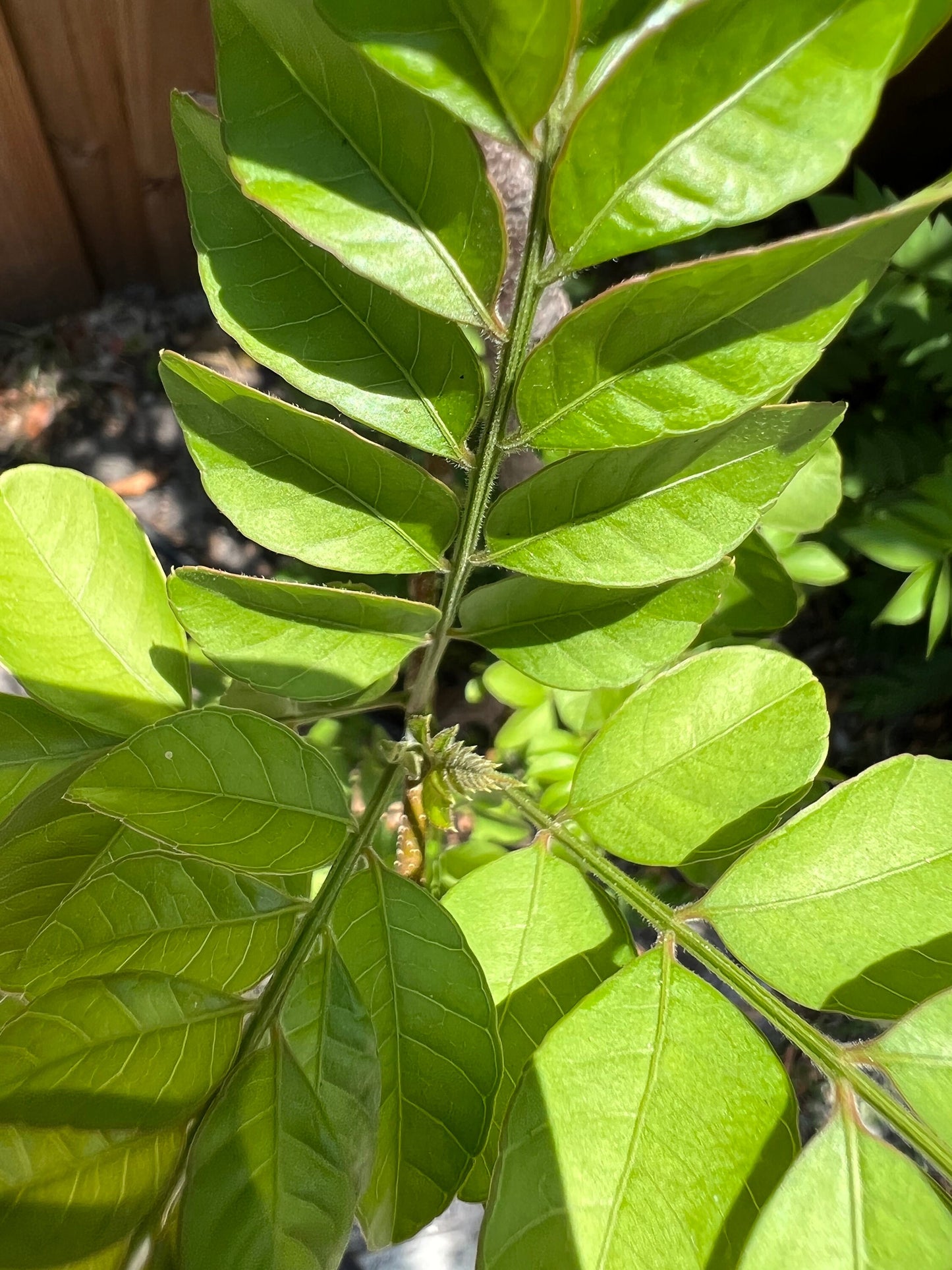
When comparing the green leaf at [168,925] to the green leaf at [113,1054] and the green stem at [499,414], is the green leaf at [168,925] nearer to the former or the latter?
the green leaf at [113,1054]

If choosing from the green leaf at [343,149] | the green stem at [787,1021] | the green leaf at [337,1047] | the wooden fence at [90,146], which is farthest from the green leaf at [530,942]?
the wooden fence at [90,146]

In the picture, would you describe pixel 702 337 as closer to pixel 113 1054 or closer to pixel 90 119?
pixel 113 1054

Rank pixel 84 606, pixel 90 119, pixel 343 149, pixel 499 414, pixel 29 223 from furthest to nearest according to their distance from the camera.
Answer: pixel 29 223 → pixel 90 119 → pixel 84 606 → pixel 499 414 → pixel 343 149

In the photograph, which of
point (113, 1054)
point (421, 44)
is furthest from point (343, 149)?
point (113, 1054)

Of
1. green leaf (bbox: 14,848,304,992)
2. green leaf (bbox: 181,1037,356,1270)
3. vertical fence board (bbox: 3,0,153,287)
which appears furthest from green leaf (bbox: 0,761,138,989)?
vertical fence board (bbox: 3,0,153,287)

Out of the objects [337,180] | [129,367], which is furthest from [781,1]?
[129,367]
